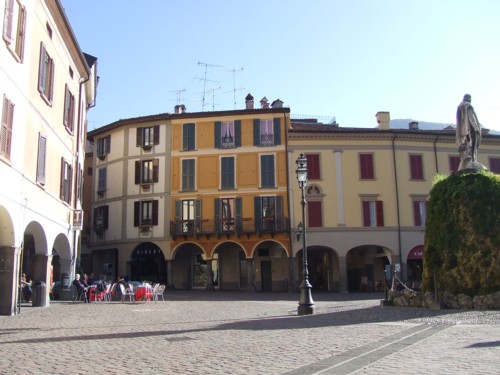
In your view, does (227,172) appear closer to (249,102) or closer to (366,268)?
(249,102)

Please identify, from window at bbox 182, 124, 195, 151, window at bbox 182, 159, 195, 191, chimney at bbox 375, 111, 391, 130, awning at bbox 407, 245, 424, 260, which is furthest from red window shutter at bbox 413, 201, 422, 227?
window at bbox 182, 124, 195, 151

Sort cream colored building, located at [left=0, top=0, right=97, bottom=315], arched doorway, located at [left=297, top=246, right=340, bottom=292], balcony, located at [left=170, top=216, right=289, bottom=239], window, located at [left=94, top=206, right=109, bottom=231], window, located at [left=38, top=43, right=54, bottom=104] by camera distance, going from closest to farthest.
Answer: cream colored building, located at [left=0, top=0, right=97, bottom=315]
window, located at [left=38, top=43, right=54, bottom=104]
balcony, located at [left=170, top=216, right=289, bottom=239]
arched doorway, located at [left=297, top=246, right=340, bottom=292]
window, located at [left=94, top=206, right=109, bottom=231]

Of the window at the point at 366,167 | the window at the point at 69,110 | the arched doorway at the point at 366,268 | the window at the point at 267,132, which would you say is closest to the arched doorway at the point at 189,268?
the window at the point at 267,132

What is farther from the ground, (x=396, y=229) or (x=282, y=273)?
(x=396, y=229)

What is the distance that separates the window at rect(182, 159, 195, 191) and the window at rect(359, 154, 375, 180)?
12.0 meters

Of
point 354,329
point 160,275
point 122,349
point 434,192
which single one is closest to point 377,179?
point 160,275

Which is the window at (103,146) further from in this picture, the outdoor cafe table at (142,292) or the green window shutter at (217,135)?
the outdoor cafe table at (142,292)

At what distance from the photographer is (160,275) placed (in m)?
39.3

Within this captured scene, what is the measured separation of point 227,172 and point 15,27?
940 inches

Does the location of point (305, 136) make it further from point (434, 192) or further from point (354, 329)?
point (354, 329)

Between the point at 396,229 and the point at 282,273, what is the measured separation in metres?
8.58

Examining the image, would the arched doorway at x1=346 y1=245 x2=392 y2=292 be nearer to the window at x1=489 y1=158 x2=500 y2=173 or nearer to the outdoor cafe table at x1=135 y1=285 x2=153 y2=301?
the window at x1=489 y1=158 x2=500 y2=173

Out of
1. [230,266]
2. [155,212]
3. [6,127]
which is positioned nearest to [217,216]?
[230,266]

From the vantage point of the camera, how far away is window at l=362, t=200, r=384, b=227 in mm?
37469
